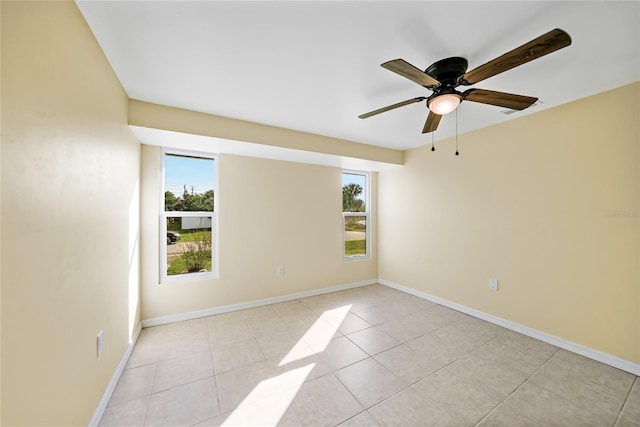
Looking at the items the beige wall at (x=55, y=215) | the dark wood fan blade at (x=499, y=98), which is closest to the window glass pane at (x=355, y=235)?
the dark wood fan blade at (x=499, y=98)

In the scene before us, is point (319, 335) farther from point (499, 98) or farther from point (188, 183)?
point (499, 98)

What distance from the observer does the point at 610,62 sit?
5.68 ft

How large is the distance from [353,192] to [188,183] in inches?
105

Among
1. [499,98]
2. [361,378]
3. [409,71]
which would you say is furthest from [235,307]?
[499,98]

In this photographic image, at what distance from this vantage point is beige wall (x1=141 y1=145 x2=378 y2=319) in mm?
2812

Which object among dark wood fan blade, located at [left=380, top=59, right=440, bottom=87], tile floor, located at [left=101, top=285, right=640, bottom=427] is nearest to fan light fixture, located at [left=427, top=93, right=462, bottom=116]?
dark wood fan blade, located at [left=380, top=59, right=440, bottom=87]

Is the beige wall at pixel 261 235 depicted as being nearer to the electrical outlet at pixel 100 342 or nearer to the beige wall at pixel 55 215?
the beige wall at pixel 55 215

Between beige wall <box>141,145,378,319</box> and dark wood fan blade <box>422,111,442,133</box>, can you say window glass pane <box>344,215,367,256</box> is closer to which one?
beige wall <box>141,145,378,319</box>

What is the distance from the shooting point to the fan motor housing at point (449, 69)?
5.40ft

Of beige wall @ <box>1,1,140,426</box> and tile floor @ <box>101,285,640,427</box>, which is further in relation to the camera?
tile floor @ <box>101,285,640,427</box>

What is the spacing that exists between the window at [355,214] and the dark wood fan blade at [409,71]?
106 inches

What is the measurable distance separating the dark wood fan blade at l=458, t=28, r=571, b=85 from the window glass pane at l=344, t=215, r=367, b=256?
2987 millimetres

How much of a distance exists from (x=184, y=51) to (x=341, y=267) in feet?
11.5

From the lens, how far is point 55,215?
1108 mm
